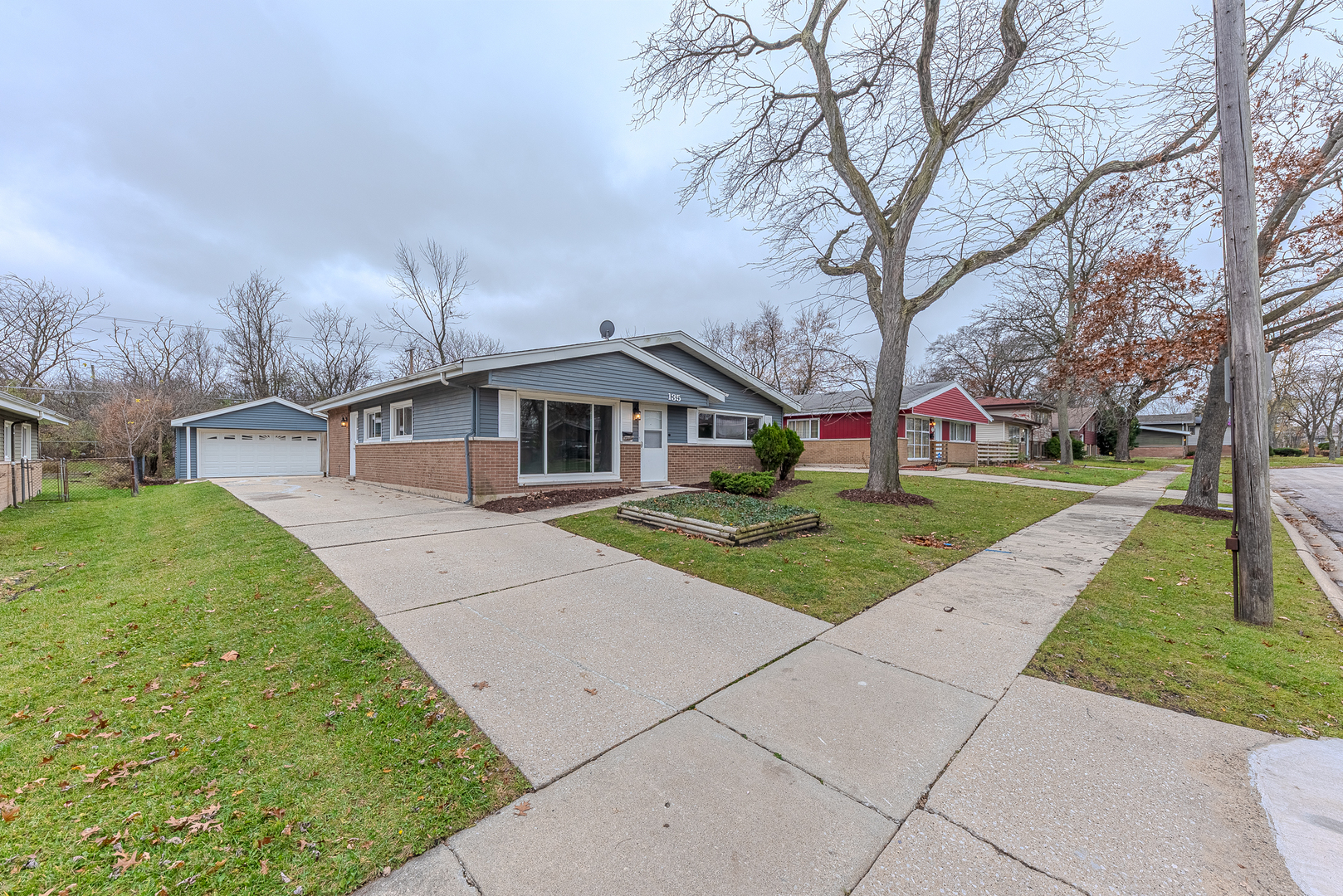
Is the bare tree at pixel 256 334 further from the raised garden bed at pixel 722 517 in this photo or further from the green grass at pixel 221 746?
the raised garden bed at pixel 722 517

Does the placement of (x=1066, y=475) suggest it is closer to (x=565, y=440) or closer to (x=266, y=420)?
(x=565, y=440)

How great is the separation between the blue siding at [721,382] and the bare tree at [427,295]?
53.1 feet

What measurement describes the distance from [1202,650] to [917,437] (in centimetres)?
2186

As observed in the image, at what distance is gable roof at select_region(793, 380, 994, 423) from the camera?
22.2m

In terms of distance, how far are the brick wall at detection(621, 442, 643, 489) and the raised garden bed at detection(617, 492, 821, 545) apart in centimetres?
373

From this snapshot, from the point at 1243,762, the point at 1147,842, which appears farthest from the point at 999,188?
the point at 1147,842

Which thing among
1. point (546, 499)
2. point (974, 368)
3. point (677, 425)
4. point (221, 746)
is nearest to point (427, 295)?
point (677, 425)

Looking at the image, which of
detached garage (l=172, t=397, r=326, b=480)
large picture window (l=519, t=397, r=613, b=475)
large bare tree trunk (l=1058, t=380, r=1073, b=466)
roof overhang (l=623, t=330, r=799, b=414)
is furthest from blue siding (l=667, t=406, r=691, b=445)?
large bare tree trunk (l=1058, t=380, r=1073, b=466)

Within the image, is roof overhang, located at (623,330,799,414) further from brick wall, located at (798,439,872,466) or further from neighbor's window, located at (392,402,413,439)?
brick wall, located at (798,439,872,466)

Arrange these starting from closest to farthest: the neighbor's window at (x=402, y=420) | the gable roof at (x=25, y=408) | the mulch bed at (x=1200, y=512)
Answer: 1. the mulch bed at (x=1200, y=512)
2. the gable roof at (x=25, y=408)
3. the neighbor's window at (x=402, y=420)

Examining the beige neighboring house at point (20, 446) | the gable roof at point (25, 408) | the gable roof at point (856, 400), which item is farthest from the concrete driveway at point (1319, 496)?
the beige neighboring house at point (20, 446)

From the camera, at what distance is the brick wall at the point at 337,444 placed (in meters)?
17.9

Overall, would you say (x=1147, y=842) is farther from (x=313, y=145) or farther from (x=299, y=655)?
(x=313, y=145)

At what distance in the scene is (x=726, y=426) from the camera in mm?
15328
